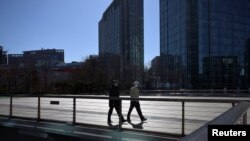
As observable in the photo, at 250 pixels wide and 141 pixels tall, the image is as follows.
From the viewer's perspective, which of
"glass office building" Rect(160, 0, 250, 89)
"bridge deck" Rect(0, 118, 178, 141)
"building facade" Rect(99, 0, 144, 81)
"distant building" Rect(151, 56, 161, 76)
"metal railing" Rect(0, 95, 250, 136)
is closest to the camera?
"metal railing" Rect(0, 95, 250, 136)

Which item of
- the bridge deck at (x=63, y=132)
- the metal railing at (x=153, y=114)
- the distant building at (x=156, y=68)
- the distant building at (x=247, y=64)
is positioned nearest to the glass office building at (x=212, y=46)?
the distant building at (x=247, y=64)

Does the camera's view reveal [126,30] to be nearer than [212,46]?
No

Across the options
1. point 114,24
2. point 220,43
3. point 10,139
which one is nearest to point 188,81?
point 220,43

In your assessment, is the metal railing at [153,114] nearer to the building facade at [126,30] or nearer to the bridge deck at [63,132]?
the bridge deck at [63,132]

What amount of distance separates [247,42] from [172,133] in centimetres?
9672

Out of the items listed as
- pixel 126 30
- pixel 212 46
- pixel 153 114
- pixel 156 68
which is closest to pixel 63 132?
pixel 153 114

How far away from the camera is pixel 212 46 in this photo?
9825 cm

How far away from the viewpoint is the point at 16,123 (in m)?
16.0

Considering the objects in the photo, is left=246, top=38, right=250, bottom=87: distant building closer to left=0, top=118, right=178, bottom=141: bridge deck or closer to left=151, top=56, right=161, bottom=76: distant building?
left=151, top=56, right=161, bottom=76: distant building

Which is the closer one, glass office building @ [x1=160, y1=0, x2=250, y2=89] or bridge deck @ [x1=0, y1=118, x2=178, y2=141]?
bridge deck @ [x1=0, y1=118, x2=178, y2=141]

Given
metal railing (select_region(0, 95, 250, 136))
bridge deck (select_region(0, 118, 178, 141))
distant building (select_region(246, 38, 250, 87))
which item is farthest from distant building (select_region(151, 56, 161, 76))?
bridge deck (select_region(0, 118, 178, 141))

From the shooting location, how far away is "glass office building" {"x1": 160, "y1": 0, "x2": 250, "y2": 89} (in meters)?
96.3

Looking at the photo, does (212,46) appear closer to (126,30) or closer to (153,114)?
(126,30)

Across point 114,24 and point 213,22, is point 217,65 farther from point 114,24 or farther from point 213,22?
point 114,24
